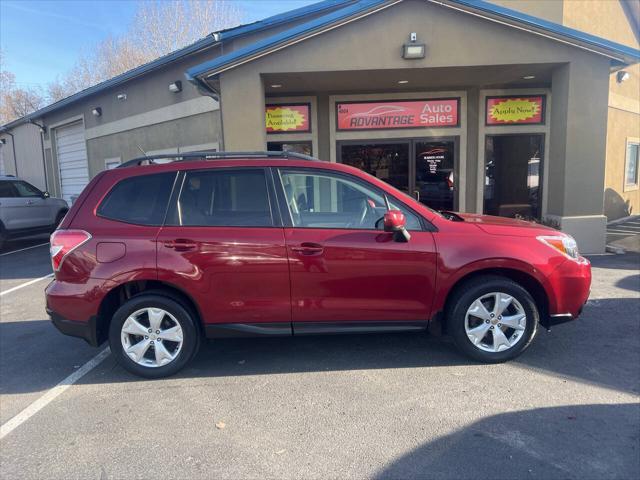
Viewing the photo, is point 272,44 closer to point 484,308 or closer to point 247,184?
point 247,184

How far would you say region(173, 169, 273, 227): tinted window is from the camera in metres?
3.93

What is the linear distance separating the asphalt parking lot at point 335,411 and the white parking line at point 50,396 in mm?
18

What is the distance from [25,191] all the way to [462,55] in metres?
11.0

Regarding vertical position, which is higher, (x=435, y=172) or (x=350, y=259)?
(x=435, y=172)

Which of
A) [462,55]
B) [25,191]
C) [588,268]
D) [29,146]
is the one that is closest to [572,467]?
[588,268]

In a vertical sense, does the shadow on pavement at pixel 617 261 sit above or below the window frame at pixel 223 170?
below

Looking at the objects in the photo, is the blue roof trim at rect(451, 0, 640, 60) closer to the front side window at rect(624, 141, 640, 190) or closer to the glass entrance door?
the glass entrance door

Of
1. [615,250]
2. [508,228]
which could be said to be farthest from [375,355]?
[615,250]

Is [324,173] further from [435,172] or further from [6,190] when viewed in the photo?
[6,190]

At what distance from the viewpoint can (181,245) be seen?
3.82 metres

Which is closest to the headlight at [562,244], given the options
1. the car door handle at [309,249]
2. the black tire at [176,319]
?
the car door handle at [309,249]

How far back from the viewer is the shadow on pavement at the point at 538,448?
2.64m

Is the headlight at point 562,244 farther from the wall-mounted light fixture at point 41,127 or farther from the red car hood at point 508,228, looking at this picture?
the wall-mounted light fixture at point 41,127

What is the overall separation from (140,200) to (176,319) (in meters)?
1.08
